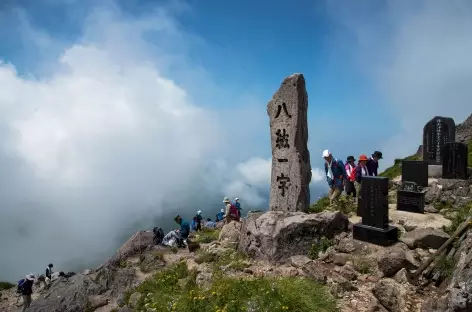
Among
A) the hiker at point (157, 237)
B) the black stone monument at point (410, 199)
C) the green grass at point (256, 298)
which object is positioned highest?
the black stone monument at point (410, 199)

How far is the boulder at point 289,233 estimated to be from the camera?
36.2ft

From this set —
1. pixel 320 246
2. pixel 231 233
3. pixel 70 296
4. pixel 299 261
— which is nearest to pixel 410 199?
pixel 320 246

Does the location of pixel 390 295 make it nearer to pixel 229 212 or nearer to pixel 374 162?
pixel 374 162

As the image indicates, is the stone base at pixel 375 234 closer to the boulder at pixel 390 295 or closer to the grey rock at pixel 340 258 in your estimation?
the grey rock at pixel 340 258

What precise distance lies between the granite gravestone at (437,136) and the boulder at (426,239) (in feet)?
60.3

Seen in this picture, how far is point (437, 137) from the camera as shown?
25.9 meters

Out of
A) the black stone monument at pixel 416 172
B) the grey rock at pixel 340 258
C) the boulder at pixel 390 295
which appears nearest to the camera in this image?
the boulder at pixel 390 295

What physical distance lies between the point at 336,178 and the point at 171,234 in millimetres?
9752

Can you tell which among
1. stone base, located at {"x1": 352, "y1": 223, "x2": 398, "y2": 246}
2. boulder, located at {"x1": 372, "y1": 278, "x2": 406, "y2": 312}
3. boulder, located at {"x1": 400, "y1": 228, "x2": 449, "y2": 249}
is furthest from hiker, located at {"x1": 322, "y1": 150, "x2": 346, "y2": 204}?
boulder, located at {"x1": 372, "y1": 278, "x2": 406, "y2": 312}

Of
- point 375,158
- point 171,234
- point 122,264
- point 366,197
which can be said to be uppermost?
point 375,158

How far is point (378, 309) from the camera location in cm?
738

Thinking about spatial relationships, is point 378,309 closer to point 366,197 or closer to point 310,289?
point 310,289

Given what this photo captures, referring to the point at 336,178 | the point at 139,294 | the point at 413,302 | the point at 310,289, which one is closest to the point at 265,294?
the point at 310,289

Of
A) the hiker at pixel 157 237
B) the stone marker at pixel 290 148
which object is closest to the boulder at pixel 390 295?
the stone marker at pixel 290 148
